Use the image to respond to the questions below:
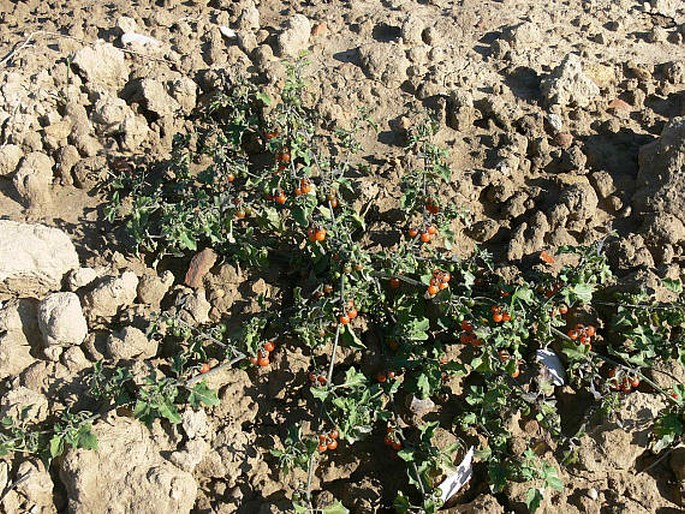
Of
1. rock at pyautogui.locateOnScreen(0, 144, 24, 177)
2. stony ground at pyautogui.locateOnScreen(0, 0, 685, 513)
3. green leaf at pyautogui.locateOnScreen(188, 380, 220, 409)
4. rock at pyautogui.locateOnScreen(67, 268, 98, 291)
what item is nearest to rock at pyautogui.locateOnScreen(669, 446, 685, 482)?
stony ground at pyautogui.locateOnScreen(0, 0, 685, 513)

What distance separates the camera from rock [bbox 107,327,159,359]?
3.82 metres

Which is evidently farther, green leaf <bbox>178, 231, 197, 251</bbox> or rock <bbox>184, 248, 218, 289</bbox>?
rock <bbox>184, 248, 218, 289</bbox>

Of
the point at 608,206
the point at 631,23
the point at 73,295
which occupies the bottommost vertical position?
the point at 73,295

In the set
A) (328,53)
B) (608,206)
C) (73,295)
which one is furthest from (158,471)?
(328,53)

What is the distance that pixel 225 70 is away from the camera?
529 centimetres

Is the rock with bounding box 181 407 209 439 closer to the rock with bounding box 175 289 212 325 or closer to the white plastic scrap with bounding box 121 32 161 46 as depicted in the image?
the rock with bounding box 175 289 212 325

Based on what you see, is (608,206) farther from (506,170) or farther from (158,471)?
(158,471)

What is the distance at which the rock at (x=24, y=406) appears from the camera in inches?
140

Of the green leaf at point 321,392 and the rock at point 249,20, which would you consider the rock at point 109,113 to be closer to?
the rock at point 249,20

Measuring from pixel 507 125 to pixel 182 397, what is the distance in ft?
10.5

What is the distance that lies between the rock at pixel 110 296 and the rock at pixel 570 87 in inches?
139

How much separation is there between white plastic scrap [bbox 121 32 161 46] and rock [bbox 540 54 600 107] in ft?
11.1

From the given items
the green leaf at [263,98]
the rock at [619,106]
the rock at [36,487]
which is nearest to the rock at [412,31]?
the green leaf at [263,98]

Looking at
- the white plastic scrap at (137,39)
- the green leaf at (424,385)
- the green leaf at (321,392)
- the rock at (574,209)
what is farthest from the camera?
the white plastic scrap at (137,39)
